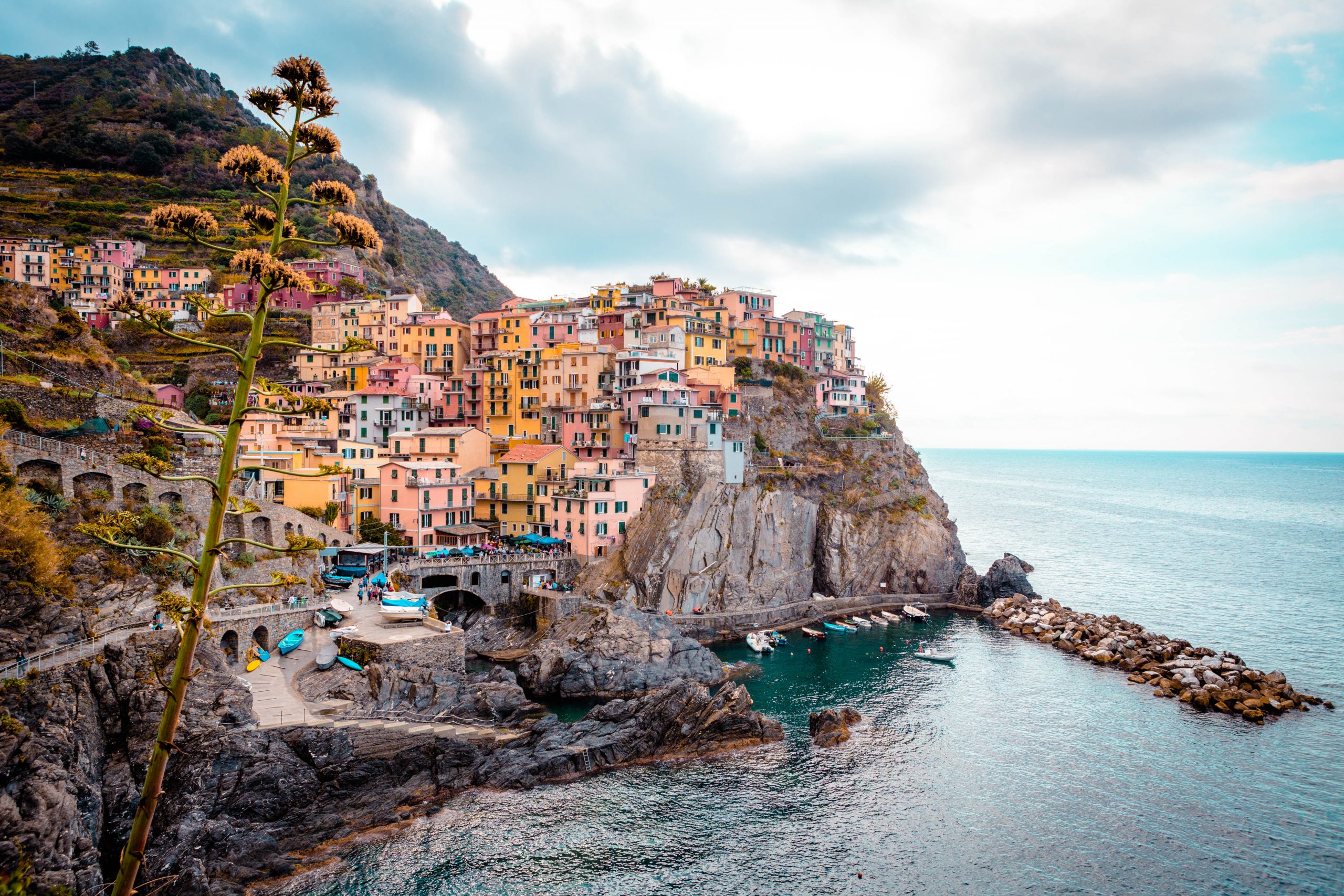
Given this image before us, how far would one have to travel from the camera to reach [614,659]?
51.8m

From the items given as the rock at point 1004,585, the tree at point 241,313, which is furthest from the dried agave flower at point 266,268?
the rock at point 1004,585

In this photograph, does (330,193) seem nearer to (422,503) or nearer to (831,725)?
(831,725)

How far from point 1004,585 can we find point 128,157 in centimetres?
14837

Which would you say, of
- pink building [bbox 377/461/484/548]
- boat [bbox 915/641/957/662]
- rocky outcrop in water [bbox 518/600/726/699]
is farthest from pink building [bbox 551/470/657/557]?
boat [bbox 915/641/957/662]

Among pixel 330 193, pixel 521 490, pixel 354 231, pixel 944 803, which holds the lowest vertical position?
pixel 944 803

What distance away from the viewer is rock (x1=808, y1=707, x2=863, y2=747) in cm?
4412

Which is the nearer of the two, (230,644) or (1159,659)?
(230,644)

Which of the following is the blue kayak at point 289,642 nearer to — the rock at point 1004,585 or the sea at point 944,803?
the sea at point 944,803

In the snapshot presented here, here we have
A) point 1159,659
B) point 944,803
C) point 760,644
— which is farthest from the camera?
point 760,644

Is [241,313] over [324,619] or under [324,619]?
over

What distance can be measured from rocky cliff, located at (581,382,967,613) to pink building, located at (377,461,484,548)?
13.0 metres

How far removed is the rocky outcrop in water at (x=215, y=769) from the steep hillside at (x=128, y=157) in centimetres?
8698

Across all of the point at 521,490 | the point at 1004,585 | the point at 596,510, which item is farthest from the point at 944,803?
the point at 1004,585

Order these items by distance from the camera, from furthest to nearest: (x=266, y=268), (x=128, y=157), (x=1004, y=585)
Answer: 1. (x=128, y=157)
2. (x=1004, y=585)
3. (x=266, y=268)
